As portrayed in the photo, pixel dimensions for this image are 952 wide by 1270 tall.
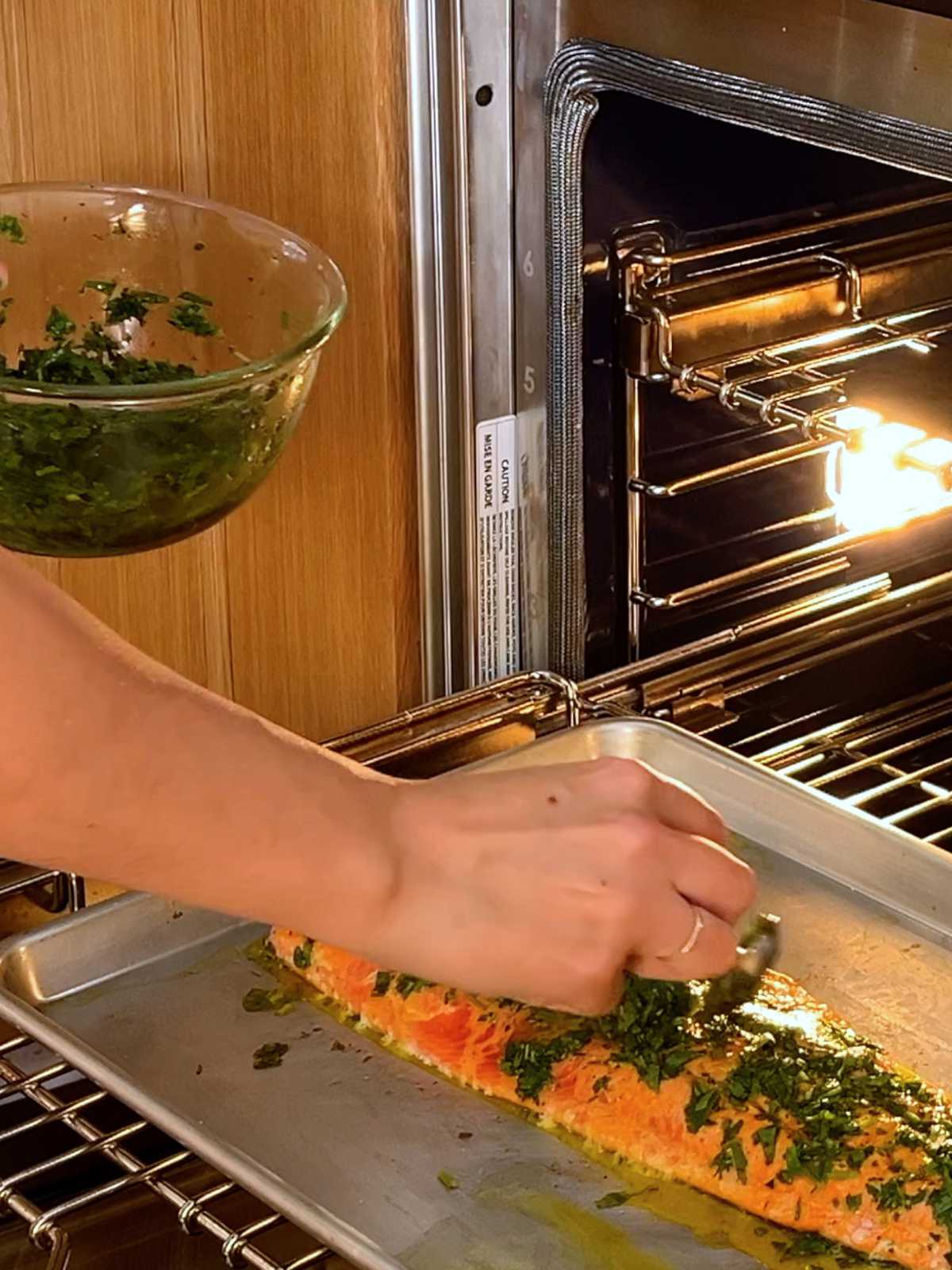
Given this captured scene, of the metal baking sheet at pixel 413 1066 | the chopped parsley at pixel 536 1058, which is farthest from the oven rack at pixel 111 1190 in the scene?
the chopped parsley at pixel 536 1058

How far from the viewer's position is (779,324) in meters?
1.47

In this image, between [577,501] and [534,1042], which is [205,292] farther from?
[534,1042]

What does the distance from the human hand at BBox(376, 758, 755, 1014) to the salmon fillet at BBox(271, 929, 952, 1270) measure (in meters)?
0.19

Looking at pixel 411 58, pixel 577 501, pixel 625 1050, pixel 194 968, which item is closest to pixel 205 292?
pixel 411 58

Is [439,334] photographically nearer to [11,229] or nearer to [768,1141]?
[11,229]

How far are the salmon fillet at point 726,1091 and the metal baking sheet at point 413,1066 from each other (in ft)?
0.08

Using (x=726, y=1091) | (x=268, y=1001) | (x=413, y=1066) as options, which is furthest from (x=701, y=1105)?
(x=268, y=1001)

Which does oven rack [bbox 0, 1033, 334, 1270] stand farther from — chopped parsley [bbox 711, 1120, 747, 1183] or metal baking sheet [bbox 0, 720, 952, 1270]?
chopped parsley [bbox 711, 1120, 747, 1183]

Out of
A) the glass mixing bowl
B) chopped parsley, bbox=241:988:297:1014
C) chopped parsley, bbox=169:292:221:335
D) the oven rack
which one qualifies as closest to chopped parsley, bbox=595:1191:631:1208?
the oven rack

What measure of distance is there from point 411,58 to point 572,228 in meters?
0.16

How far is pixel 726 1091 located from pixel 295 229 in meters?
0.65

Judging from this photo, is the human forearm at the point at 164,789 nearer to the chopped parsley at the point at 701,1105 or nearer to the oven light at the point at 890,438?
the chopped parsley at the point at 701,1105

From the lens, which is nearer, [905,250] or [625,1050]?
[625,1050]

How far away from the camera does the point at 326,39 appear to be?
52.8 inches
